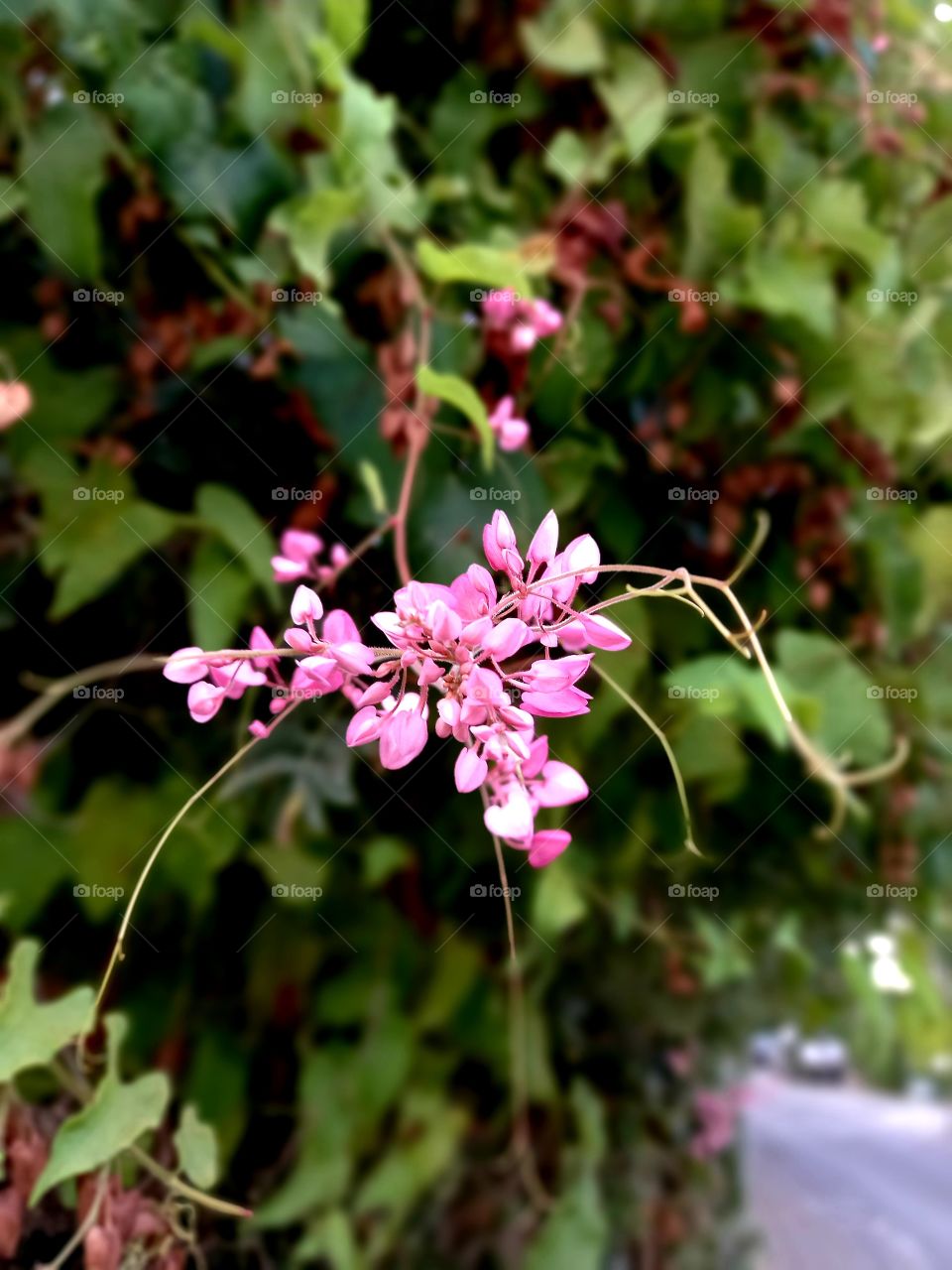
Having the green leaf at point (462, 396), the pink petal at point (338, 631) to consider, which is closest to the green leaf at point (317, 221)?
the green leaf at point (462, 396)

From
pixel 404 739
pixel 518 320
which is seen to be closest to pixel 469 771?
pixel 404 739

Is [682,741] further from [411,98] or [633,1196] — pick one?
[633,1196]

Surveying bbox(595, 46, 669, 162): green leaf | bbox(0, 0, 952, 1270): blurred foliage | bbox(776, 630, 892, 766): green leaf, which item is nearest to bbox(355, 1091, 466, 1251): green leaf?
bbox(0, 0, 952, 1270): blurred foliage

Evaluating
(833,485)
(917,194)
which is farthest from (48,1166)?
(917,194)

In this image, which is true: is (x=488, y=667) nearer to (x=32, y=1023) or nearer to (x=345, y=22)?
(x=32, y=1023)

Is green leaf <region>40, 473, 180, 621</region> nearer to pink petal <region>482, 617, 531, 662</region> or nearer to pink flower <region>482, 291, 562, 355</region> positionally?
pink flower <region>482, 291, 562, 355</region>

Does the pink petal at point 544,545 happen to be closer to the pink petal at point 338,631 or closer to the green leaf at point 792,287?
the pink petal at point 338,631
